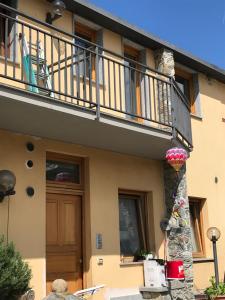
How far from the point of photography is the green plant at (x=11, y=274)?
22.6 ft

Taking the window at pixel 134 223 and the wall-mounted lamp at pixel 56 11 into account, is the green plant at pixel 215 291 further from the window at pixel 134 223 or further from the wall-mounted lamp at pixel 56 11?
the wall-mounted lamp at pixel 56 11

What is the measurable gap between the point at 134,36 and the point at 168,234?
4.53 m

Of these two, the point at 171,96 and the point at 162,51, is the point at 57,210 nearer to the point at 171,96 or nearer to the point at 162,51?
the point at 171,96

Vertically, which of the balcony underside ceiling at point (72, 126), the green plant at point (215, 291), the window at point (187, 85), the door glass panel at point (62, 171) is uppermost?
the window at point (187, 85)

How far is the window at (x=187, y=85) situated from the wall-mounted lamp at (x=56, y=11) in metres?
4.70

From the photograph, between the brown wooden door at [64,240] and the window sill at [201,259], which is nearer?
the brown wooden door at [64,240]

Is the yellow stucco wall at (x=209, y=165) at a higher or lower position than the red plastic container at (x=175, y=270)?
higher

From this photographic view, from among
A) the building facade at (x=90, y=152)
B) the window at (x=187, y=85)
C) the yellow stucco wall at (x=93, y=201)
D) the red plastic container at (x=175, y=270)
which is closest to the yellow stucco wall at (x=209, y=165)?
the building facade at (x=90, y=152)

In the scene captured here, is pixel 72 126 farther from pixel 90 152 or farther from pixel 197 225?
pixel 197 225

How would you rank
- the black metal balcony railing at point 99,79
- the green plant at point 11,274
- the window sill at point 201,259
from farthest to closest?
the window sill at point 201,259 → the black metal balcony railing at point 99,79 → the green plant at point 11,274

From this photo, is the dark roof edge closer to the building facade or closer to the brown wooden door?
the building facade

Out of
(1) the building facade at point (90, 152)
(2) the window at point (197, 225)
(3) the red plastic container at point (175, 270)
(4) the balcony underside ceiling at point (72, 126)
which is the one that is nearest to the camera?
(4) the balcony underside ceiling at point (72, 126)

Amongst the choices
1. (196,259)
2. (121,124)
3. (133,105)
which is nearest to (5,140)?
(121,124)

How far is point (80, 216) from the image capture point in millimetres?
9562
